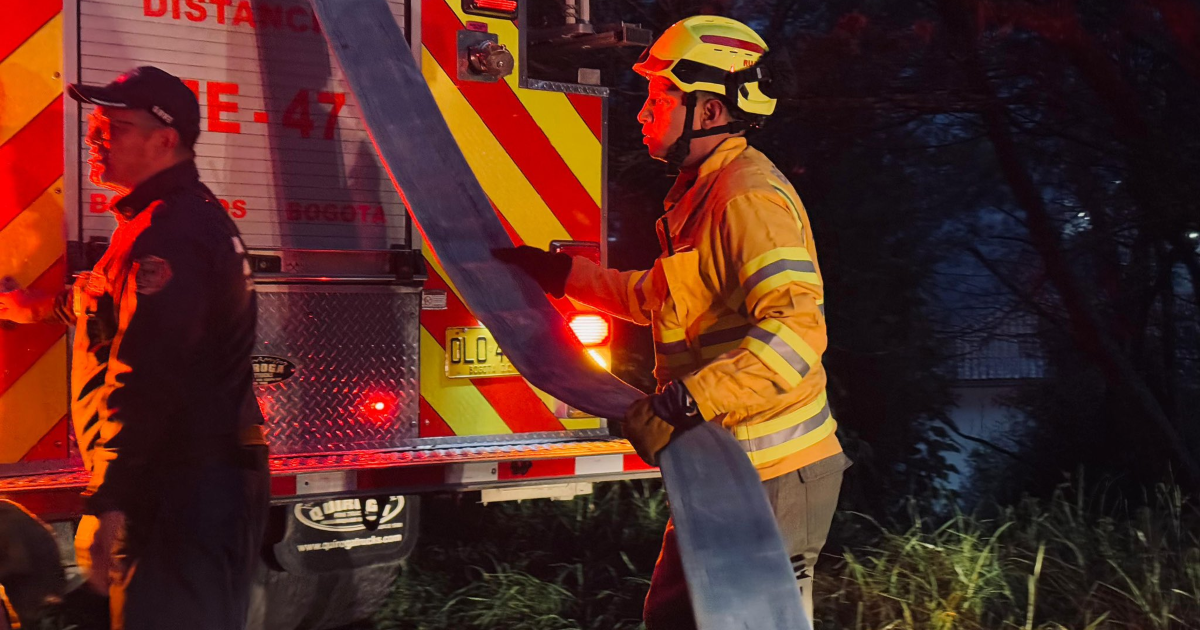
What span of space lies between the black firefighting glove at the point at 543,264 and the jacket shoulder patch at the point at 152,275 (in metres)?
1.16

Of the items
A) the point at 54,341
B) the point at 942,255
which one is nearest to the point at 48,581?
the point at 54,341

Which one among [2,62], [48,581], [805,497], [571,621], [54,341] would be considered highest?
[2,62]

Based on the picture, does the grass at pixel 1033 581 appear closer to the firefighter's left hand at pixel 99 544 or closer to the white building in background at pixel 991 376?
the white building in background at pixel 991 376

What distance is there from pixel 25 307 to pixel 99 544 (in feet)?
3.78

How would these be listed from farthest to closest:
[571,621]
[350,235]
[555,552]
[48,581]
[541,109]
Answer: [555,552]
[571,621]
[541,109]
[350,235]
[48,581]

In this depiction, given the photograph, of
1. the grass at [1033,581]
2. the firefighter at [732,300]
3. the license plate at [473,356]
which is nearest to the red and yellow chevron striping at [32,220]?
the license plate at [473,356]

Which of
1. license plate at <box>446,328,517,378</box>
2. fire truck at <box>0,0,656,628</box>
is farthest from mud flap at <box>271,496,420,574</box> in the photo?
license plate at <box>446,328,517,378</box>

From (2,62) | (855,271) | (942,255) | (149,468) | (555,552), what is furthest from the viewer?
(942,255)

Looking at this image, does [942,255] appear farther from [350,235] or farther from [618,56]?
[350,235]

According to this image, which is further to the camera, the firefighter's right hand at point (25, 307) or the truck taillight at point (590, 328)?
the truck taillight at point (590, 328)

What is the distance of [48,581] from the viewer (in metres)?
3.37

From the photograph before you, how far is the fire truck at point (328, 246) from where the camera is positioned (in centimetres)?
379

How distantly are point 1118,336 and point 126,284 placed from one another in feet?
22.0

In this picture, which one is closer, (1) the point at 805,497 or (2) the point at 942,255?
(1) the point at 805,497
